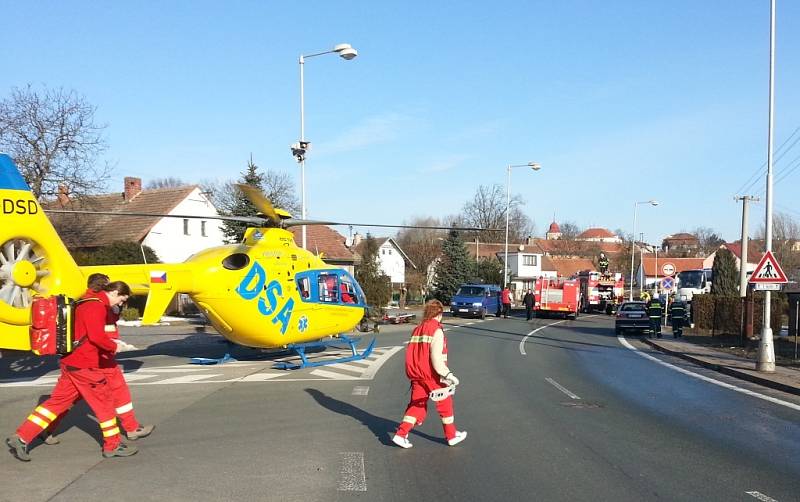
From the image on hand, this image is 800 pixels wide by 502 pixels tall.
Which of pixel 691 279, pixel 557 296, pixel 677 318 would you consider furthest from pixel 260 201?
pixel 691 279

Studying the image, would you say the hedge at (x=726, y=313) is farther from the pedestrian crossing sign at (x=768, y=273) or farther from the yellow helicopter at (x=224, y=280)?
the yellow helicopter at (x=224, y=280)

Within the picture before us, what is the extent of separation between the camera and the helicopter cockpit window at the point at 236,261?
13.6 metres

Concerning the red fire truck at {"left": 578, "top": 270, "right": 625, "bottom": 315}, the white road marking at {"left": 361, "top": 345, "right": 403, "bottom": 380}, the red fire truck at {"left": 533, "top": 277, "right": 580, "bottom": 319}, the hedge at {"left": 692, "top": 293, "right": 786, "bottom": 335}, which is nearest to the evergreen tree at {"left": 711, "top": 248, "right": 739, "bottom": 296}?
the red fire truck at {"left": 578, "top": 270, "right": 625, "bottom": 315}

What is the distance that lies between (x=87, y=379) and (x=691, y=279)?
53.7 meters

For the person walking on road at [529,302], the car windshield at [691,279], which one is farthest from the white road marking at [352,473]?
the car windshield at [691,279]

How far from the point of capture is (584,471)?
6781mm

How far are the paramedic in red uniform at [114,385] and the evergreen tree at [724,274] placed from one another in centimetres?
4092

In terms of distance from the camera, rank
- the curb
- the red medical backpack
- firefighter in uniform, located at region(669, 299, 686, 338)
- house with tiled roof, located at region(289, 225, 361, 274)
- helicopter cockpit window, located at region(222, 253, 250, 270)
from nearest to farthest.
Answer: the red medical backpack, the curb, helicopter cockpit window, located at region(222, 253, 250, 270), firefighter in uniform, located at region(669, 299, 686, 338), house with tiled roof, located at region(289, 225, 361, 274)

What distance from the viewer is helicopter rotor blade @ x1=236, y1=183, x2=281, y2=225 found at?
38.4 ft

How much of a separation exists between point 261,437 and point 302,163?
1577 cm

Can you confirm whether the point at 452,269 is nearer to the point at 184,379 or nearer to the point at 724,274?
the point at 724,274

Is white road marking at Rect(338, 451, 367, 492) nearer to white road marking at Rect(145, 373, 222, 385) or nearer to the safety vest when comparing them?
the safety vest

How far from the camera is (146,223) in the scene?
124 feet

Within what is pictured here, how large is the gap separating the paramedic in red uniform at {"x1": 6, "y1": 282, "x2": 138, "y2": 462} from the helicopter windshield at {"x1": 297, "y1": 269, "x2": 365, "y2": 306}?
308 inches
